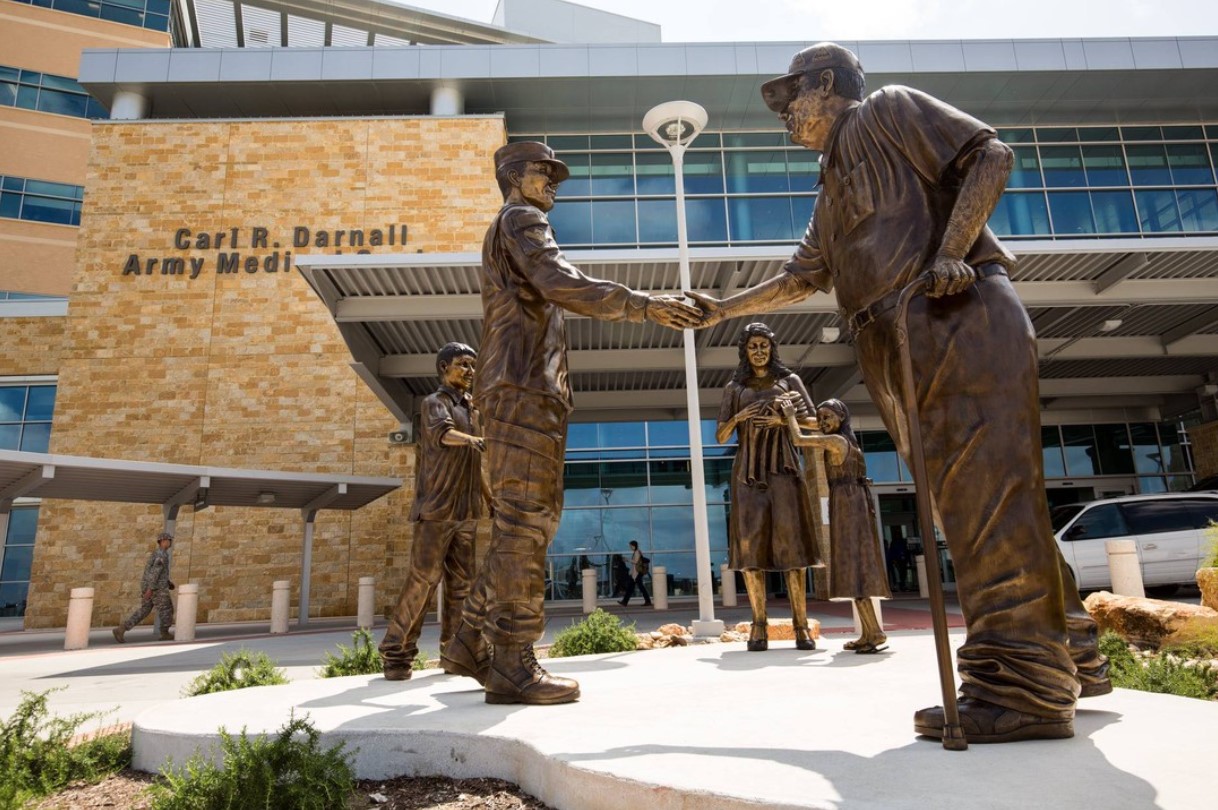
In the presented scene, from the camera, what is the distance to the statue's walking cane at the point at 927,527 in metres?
2.14

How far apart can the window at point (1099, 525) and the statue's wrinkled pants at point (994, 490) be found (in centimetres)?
1304

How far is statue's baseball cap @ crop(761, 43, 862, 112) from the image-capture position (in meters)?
2.99

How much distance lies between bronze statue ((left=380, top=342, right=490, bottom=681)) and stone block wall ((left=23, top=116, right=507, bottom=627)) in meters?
14.0

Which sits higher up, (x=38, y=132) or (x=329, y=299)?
(x=38, y=132)

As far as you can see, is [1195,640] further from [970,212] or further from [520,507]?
[520,507]

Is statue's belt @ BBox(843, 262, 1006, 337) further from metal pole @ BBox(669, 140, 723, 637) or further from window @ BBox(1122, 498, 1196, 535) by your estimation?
window @ BBox(1122, 498, 1196, 535)

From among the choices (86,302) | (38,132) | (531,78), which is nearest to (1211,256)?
(531,78)

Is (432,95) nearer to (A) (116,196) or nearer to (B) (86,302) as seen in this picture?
(A) (116,196)

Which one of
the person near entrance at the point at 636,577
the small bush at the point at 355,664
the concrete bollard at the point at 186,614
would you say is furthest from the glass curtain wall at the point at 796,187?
the small bush at the point at 355,664

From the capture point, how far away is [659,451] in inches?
843

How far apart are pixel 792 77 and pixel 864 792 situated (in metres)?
2.57

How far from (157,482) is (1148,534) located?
59.3 ft

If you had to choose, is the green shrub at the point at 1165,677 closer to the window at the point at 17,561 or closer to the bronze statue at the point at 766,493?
the bronze statue at the point at 766,493

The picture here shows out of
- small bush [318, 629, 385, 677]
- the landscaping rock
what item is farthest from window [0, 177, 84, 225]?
the landscaping rock
